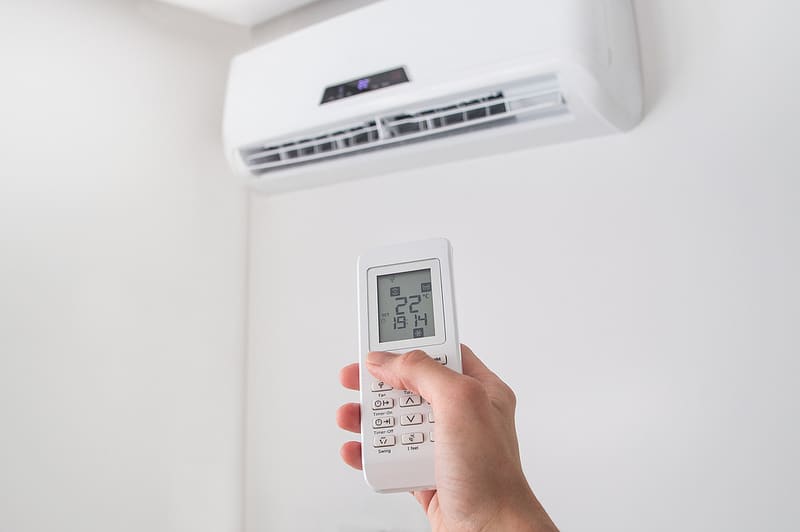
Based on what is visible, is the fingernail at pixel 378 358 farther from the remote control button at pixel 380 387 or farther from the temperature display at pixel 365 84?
the temperature display at pixel 365 84

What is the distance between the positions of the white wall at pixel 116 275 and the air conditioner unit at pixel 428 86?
0.20 meters

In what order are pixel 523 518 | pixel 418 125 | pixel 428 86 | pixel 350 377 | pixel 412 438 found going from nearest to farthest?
pixel 523 518
pixel 412 438
pixel 350 377
pixel 428 86
pixel 418 125

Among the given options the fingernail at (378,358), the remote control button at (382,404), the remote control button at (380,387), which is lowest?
the remote control button at (382,404)

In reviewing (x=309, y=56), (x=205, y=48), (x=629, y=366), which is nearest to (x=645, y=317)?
(x=629, y=366)

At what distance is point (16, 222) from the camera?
1.18 metres

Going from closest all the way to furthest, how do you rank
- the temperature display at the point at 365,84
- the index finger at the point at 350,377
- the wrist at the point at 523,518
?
the wrist at the point at 523,518 < the index finger at the point at 350,377 < the temperature display at the point at 365,84

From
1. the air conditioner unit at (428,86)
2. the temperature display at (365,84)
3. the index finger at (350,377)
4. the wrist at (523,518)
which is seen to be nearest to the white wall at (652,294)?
the air conditioner unit at (428,86)

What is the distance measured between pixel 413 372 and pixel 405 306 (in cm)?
13

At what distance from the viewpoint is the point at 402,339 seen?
32.7 inches

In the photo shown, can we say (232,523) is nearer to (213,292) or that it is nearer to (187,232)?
(213,292)

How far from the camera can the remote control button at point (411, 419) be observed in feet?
2.51

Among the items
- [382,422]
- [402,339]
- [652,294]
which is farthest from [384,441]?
[652,294]

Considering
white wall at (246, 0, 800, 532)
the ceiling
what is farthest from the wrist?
the ceiling

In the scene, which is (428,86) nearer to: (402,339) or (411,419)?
(402,339)
